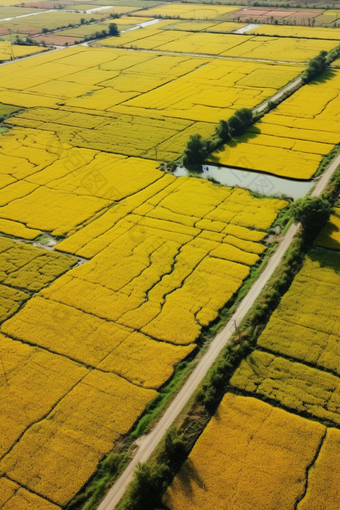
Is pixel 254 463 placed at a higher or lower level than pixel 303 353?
lower

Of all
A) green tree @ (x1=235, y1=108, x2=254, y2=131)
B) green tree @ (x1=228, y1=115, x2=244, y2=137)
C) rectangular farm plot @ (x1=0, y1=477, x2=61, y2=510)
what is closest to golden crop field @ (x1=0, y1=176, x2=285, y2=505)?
rectangular farm plot @ (x1=0, y1=477, x2=61, y2=510)

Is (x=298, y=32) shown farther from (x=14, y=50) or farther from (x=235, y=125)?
(x=14, y=50)

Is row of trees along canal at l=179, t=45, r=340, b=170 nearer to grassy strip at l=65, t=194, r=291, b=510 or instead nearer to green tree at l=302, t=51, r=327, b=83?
green tree at l=302, t=51, r=327, b=83

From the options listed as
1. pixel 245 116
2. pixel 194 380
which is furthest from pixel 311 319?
pixel 245 116

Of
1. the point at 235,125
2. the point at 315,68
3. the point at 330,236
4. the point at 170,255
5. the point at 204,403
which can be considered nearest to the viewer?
the point at 204,403

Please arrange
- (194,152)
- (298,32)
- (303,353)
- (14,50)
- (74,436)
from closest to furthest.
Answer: (74,436)
(303,353)
(194,152)
(298,32)
(14,50)

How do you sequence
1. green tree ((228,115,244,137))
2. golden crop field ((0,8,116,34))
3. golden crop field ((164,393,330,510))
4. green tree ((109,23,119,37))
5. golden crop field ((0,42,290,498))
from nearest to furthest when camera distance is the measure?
golden crop field ((164,393,330,510)) < golden crop field ((0,42,290,498)) < green tree ((228,115,244,137)) < green tree ((109,23,119,37)) < golden crop field ((0,8,116,34))

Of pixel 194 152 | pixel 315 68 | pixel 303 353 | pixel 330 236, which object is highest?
pixel 315 68
